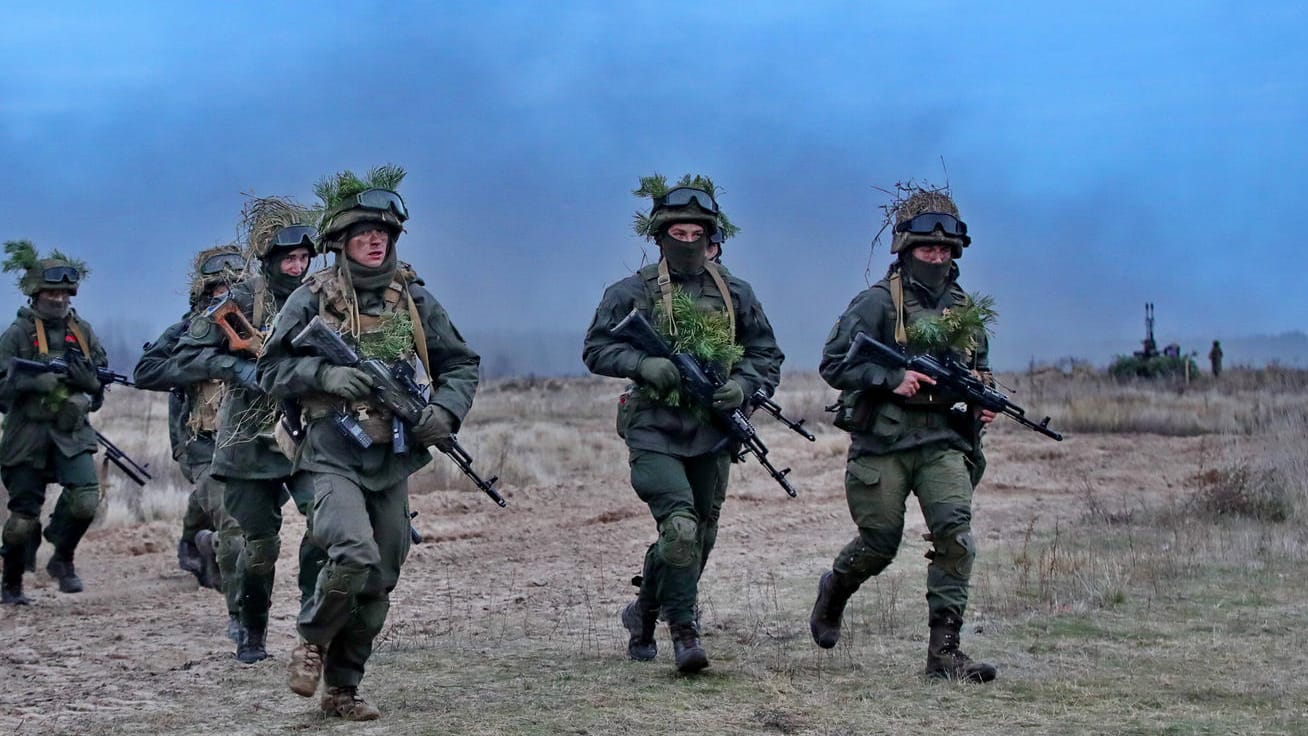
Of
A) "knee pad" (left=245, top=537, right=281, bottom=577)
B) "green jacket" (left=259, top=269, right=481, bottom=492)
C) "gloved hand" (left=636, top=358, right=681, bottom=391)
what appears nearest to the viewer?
"green jacket" (left=259, top=269, right=481, bottom=492)

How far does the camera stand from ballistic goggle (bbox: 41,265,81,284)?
37.4ft

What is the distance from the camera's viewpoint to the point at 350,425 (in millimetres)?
6875

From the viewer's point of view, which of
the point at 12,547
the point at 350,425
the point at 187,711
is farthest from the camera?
the point at 12,547

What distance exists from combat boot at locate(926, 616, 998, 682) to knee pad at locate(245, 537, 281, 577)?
11.8 feet

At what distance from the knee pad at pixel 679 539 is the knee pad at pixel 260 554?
2277 mm

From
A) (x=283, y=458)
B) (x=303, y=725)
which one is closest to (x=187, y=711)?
(x=303, y=725)

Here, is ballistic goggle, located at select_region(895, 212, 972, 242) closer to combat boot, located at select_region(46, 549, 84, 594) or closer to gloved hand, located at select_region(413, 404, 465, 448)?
gloved hand, located at select_region(413, 404, 465, 448)

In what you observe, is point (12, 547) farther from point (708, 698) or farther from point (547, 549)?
point (708, 698)

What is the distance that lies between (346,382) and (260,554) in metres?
2.33

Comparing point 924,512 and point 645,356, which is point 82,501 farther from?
point 924,512

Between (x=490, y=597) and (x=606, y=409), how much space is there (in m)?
23.6

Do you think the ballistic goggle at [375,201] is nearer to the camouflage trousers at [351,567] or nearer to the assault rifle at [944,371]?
the camouflage trousers at [351,567]

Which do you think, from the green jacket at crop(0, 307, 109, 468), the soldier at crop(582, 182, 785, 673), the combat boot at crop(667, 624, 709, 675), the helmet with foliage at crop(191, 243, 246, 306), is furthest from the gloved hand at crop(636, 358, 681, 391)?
the green jacket at crop(0, 307, 109, 468)

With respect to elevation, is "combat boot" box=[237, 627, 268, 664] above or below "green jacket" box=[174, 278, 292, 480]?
below
